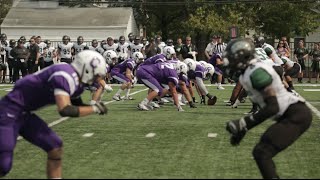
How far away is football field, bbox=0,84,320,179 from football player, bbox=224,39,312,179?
39.3 inches

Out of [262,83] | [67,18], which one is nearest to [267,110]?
[262,83]

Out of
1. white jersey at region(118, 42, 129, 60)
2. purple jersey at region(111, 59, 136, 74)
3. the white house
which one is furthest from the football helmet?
the white house

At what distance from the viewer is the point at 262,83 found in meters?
5.89

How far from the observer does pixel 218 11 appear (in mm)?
44094

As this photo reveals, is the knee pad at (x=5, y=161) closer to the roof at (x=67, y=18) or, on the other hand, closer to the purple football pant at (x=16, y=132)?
the purple football pant at (x=16, y=132)

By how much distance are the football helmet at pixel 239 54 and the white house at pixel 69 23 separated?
34344mm

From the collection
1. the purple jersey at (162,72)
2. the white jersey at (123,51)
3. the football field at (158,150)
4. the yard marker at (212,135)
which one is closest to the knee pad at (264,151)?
the football field at (158,150)

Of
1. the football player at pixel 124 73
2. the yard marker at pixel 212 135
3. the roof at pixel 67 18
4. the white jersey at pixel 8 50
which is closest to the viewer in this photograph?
the yard marker at pixel 212 135

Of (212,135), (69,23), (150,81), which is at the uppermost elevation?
(69,23)

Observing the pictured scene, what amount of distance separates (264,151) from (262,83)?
63cm

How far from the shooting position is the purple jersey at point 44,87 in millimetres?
6098

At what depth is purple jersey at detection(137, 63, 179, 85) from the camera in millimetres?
14586

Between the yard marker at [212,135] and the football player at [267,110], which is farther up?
the football player at [267,110]

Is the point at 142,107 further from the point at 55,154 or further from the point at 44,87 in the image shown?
the point at 44,87
